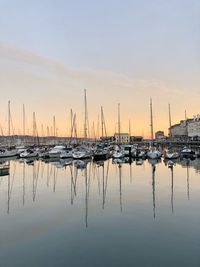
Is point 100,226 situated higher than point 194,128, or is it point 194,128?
point 194,128

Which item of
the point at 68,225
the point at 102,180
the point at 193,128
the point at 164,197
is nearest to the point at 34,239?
the point at 68,225

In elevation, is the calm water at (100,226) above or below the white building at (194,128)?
below

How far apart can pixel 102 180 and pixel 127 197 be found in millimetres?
10128

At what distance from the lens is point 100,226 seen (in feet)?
52.4

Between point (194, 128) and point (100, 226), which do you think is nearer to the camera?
point (100, 226)

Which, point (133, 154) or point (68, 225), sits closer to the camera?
point (68, 225)

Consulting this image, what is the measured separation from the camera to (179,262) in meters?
11.0

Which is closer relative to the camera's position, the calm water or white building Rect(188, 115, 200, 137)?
the calm water

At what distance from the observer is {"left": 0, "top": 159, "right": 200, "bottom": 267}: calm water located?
458 inches

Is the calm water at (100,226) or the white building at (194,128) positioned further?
the white building at (194,128)

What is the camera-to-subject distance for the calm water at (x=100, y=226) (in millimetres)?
11633

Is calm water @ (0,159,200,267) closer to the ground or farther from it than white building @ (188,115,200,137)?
closer to the ground

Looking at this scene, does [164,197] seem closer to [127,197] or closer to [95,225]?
[127,197]

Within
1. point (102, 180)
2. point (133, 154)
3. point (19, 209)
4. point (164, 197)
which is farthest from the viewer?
point (133, 154)
